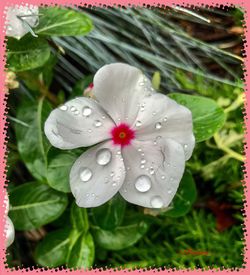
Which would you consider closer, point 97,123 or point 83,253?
point 97,123

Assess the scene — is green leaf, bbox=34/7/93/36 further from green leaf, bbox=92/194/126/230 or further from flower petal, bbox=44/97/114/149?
green leaf, bbox=92/194/126/230

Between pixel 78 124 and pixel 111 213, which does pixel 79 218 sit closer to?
pixel 111 213

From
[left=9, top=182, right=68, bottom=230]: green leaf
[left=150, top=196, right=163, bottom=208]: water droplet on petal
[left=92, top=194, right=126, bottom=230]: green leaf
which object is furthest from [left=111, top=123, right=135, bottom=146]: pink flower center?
[left=9, top=182, right=68, bottom=230]: green leaf

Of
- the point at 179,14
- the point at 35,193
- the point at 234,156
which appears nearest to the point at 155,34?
the point at 179,14

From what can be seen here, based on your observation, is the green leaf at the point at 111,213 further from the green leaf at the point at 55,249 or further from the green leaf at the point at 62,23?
the green leaf at the point at 62,23

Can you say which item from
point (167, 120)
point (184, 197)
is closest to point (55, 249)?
point (184, 197)

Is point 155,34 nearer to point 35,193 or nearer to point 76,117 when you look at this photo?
point 35,193

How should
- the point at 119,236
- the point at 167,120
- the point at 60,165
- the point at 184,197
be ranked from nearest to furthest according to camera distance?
1. the point at 167,120
2. the point at 60,165
3. the point at 184,197
4. the point at 119,236

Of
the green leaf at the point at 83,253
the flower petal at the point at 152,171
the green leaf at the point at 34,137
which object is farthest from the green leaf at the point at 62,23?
the green leaf at the point at 83,253
